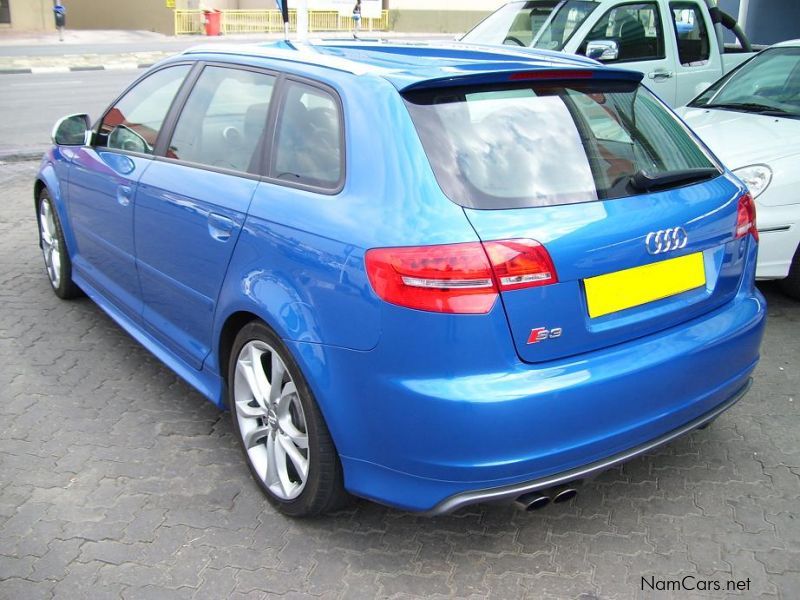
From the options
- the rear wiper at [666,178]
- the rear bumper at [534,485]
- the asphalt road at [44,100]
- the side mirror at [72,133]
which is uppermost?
the rear wiper at [666,178]

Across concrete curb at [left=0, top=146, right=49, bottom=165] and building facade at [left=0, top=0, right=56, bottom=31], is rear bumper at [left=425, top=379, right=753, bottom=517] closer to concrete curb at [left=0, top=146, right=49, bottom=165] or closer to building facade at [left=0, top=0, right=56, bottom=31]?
concrete curb at [left=0, top=146, right=49, bottom=165]

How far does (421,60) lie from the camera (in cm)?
309

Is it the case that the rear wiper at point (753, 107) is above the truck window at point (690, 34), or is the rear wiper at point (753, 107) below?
below

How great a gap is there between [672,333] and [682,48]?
21.3ft

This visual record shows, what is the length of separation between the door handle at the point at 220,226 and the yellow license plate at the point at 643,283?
1358 millimetres


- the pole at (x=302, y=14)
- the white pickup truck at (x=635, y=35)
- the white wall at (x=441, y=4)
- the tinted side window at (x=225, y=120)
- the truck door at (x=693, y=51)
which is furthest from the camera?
the white wall at (x=441, y=4)

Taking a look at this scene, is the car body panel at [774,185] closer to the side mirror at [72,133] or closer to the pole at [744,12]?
the side mirror at [72,133]

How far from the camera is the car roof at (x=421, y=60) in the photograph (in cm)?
280

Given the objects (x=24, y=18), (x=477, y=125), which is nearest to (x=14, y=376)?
(x=477, y=125)

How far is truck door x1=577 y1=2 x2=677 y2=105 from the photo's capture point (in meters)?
7.88

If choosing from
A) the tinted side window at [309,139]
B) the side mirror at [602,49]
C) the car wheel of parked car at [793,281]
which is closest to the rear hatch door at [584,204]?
the tinted side window at [309,139]

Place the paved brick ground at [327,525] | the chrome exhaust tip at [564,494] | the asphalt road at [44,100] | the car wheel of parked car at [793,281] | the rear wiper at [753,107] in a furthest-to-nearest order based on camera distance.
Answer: the asphalt road at [44,100] < the rear wiper at [753,107] < the car wheel of parked car at [793,281] < the paved brick ground at [327,525] < the chrome exhaust tip at [564,494]

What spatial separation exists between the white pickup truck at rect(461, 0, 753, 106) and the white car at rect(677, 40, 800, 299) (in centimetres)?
133

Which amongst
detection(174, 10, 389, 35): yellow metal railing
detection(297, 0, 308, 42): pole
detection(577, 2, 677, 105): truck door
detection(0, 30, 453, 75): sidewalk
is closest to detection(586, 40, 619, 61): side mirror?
detection(577, 2, 677, 105): truck door
